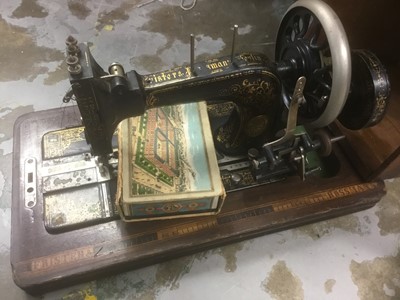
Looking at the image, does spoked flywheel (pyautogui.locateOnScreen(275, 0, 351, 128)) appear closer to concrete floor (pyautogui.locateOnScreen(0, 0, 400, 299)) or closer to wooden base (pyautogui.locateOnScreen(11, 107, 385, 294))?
wooden base (pyautogui.locateOnScreen(11, 107, 385, 294))

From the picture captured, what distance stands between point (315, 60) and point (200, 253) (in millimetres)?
789

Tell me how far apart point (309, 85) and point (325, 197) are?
44cm

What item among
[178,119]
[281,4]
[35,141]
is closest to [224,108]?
[178,119]

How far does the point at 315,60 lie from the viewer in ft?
3.82

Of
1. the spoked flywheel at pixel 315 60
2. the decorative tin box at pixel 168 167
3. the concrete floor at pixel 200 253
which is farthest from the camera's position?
the concrete floor at pixel 200 253

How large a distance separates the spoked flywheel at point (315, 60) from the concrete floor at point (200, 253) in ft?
1.72

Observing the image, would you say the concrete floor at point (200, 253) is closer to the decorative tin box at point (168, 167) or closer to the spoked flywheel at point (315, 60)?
the decorative tin box at point (168, 167)

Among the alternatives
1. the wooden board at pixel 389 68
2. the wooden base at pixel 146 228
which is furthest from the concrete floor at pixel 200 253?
the wooden board at pixel 389 68

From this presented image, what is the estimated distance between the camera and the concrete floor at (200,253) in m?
1.33

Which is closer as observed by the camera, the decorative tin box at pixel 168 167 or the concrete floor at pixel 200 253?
the decorative tin box at pixel 168 167

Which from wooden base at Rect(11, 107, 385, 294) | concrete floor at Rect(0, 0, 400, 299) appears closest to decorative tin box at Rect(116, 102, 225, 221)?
wooden base at Rect(11, 107, 385, 294)

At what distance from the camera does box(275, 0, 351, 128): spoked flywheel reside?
1.06 metres

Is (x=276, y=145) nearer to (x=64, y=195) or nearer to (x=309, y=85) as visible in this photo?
(x=309, y=85)

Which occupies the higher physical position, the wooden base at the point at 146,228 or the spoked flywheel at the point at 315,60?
the spoked flywheel at the point at 315,60
